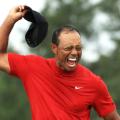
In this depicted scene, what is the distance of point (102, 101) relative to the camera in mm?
9961

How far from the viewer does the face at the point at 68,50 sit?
31.7ft

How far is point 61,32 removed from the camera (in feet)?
32.7

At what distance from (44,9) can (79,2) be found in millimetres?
2784

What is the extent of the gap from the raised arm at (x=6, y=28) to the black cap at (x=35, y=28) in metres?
0.11

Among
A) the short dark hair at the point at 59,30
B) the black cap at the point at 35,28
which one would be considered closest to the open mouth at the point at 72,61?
the short dark hair at the point at 59,30

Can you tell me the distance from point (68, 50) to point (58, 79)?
335 millimetres

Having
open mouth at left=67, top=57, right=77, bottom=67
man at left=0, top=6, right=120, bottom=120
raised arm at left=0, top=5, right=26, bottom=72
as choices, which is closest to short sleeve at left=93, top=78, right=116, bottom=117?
man at left=0, top=6, right=120, bottom=120

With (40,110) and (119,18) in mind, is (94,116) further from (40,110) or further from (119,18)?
(40,110)

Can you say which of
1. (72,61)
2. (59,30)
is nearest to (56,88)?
(72,61)

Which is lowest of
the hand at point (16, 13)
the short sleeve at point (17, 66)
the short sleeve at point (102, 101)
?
the short sleeve at point (102, 101)

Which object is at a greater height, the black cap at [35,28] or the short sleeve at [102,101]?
the black cap at [35,28]

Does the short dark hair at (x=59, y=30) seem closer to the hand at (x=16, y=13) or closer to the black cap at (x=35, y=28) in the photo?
the black cap at (x=35, y=28)

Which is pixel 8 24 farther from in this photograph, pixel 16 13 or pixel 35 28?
pixel 35 28

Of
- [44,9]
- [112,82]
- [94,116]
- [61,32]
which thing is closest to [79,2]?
[44,9]
